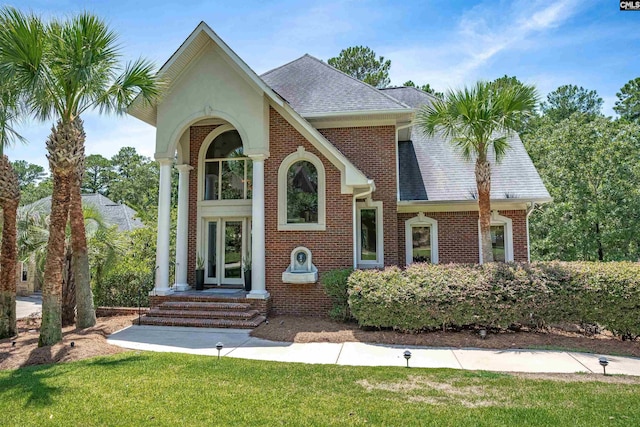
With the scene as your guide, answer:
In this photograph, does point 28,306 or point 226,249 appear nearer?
point 226,249

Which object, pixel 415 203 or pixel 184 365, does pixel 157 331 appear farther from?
pixel 415 203

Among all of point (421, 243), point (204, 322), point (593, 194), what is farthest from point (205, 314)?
point (593, 194)

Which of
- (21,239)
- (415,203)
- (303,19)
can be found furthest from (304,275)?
(21,239)

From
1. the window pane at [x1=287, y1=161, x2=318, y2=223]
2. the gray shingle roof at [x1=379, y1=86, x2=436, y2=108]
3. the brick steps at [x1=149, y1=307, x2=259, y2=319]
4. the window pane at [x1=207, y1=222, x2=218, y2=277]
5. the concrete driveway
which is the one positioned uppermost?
the gray shingle roof at [x1=379, y1=86, x2=436, y2=108]

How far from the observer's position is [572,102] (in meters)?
37.5

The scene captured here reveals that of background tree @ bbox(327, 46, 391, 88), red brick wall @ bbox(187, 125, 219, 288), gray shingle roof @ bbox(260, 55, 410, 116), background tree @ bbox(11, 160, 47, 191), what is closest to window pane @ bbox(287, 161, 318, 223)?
gray shingle roof @ bbox(260, 55, 410, 116)

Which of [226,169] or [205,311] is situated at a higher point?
[226,169]

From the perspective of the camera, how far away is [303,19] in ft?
33.2

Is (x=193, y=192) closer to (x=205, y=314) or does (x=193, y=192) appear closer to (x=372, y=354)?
(x=205, y=314)

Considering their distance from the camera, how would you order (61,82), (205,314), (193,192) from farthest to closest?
1. (193,192)
2. (205,314)
3. (61,82)

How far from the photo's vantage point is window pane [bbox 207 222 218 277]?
1245cm

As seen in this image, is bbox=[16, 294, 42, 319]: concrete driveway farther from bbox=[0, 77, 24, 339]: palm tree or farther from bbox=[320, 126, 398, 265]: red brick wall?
bbox=[320, 126, 398, 265]: red brick wall

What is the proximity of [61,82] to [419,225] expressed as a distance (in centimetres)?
1118

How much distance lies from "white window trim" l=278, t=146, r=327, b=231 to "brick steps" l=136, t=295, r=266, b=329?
2.54 meters
